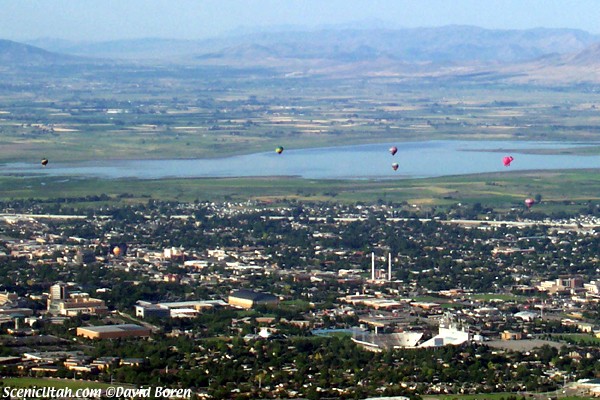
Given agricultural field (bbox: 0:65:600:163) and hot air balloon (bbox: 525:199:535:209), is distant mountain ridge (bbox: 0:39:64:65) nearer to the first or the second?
agricultural field (bbox: 0:65:600:163)

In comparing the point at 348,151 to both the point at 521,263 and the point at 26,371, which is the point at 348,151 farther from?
the point at 26,371

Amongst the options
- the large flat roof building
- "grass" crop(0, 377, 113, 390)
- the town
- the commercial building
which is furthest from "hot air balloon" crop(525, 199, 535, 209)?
"grass" crop(0, 377, 113, 390)

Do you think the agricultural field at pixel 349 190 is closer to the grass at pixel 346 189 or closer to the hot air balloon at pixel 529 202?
the grass at pixel 346 189

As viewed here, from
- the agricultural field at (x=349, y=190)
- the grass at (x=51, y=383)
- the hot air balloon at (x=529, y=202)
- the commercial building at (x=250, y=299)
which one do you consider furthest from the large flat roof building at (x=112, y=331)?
the agricultural field at (x=349, y=190)

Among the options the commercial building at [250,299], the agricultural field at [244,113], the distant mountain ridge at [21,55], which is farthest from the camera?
the distant mountain ridge at [21,55]

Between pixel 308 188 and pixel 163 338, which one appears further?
pixel 308 188

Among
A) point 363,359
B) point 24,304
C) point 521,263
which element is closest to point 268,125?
point 521,263

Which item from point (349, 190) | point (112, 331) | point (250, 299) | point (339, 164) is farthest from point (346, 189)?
point (112, 331)
